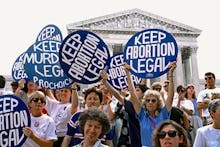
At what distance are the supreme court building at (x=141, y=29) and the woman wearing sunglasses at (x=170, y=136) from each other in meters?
43.4

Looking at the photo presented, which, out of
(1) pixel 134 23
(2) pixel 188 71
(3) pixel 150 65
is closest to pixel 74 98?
(3) pixel 150 65

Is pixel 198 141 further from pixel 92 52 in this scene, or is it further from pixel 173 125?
pixel 92 52

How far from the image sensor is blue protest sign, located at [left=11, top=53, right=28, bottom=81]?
24.7ft

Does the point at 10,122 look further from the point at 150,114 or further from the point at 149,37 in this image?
the point at 149,37

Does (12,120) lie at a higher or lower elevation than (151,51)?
lower

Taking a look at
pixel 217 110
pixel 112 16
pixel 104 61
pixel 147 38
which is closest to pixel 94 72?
pixel 104 61

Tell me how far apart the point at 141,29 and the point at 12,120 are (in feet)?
145

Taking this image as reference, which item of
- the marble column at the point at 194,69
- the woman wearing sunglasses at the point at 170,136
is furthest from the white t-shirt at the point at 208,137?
the marble column at the point at 194,69

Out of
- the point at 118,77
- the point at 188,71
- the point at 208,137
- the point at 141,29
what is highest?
the point at 141,29

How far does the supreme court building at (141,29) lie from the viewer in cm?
4744

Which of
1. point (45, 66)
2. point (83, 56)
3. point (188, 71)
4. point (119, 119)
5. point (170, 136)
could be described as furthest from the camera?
point (188, 71)

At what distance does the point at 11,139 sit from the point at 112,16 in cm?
4538

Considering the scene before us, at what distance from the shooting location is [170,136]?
11.0 ft

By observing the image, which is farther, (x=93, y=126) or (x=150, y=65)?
(x=150, y=65)
